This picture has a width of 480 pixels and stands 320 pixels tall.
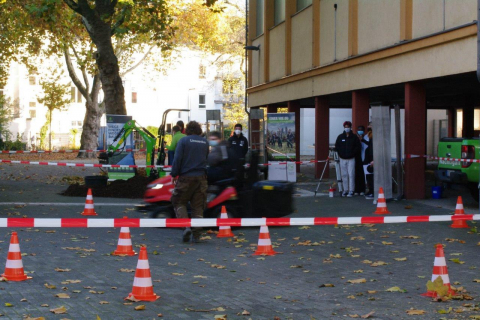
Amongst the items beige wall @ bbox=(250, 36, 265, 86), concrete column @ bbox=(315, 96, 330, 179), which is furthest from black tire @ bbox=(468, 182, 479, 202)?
beige wall @ bbox=(250, 36, 265, 86)

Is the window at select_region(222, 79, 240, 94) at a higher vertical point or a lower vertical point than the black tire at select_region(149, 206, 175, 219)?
higher

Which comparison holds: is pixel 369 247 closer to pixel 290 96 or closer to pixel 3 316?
pixel 3 316

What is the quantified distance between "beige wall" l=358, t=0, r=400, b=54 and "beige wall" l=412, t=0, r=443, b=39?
84cm

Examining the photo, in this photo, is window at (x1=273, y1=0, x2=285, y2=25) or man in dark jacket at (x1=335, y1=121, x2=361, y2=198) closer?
man in dark jacket at (x1=335, y1=121, x2=361, y2=198)

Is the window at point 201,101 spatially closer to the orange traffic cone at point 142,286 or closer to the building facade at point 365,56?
the building facade at point 365,56

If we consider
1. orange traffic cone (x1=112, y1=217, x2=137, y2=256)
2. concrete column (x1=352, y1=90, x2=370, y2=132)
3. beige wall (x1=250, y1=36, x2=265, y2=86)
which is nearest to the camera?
orange traffic cone (x1=112, y1=217, x2=137, y2=256)

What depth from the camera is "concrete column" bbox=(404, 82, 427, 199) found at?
17.8m

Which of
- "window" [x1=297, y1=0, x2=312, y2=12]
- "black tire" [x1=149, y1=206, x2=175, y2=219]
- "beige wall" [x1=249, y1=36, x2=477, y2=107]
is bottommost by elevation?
"black tire" [x1=149, y1=206, x2=175, y2=219]

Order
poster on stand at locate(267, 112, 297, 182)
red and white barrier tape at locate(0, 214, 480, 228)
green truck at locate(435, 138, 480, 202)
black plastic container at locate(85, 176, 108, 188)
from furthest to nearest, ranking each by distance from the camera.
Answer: poster on stand at locate(267, 112, 297, 182), black plastic container at locate(85, 176, 108, 188), green truck at locate(435, 138, 480, 202), red and white barrier tape at locate(0, 214, 480, 228)

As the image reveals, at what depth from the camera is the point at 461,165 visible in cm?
1553

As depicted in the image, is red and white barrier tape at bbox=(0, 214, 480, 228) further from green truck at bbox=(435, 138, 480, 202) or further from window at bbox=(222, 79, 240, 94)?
window at bbox=(222, 79, 240, 94)

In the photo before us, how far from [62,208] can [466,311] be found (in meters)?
11.2

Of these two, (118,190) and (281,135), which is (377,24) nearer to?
(281,135)

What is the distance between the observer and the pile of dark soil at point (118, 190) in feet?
65.8
